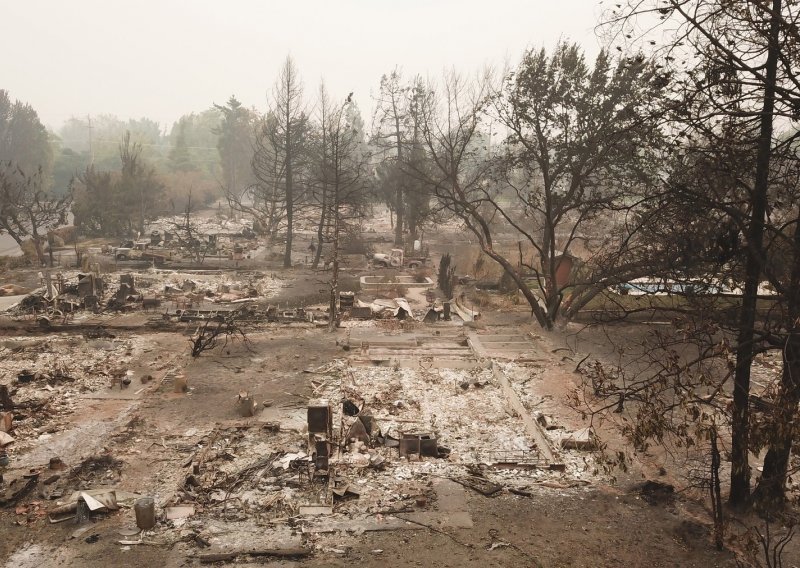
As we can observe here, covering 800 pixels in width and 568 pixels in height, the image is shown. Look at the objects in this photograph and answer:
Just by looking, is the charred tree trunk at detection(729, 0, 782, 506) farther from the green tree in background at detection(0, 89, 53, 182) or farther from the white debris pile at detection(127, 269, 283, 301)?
the green tree in background at detection(0, 89, 53, 182)

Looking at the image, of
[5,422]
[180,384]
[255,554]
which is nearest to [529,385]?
[180,384]

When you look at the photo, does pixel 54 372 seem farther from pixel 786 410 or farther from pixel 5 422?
pixel 786 410

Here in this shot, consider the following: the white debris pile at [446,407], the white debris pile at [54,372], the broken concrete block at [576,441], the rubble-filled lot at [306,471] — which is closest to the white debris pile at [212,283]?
the white debris pile at [54,372]

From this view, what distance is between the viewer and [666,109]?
262 inches

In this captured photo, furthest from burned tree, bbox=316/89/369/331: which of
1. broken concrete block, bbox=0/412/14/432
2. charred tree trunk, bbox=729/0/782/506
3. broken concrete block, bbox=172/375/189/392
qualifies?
charred tree trunk, bbox=729/0/782/506

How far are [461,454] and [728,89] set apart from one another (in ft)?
22.9

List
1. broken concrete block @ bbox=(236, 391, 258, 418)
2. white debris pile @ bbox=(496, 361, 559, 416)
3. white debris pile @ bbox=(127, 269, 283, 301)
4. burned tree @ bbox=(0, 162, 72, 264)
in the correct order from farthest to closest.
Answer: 1. burned tree @ bbox=(0, 162, 72, 264)
2. white debris pile @ bbox=(127, 269, 283, 301)
3. white debris pile @ bbox=(496, 361, 559, 416)
4. broken concrete block @ bbox=(236, 391, 258, 418)

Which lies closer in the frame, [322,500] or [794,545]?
[794,545]

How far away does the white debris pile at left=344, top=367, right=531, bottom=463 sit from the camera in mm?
11383

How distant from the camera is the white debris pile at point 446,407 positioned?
1138cm

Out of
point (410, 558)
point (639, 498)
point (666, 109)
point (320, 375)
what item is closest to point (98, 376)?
point (320, 375)

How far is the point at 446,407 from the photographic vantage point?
1305 cm

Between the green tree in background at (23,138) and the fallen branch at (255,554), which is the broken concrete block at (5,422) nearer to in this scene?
the fallen branch at (255,554)

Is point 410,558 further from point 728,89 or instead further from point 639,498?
point 728,89
